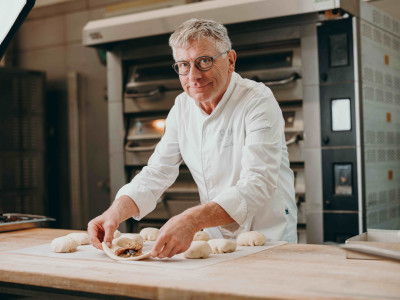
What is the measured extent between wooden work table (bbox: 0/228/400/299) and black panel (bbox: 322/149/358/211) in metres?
1.49

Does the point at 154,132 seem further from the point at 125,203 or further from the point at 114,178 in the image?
the point at 125,203

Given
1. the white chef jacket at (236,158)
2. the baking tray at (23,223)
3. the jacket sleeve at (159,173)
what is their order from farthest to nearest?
1. the baking tray at (23,223)
2. the jacket sleeve at (159,173)
3. the white chef jacket at (236,158)

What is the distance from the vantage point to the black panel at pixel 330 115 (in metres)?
3.10

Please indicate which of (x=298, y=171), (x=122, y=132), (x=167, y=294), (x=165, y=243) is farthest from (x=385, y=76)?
(x=167, y=294)

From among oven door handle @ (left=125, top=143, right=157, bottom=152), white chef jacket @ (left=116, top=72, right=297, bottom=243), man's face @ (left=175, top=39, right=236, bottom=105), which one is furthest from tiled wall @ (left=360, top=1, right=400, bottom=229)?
oven door handle @ (left=125, top=143, right=157, bottom=152)

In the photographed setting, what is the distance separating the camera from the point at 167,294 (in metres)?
1.23

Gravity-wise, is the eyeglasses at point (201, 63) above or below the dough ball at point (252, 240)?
above

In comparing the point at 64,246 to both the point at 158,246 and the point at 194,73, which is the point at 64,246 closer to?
the point at 158,246

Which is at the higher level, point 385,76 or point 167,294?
point 385,76

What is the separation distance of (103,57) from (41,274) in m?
3.67

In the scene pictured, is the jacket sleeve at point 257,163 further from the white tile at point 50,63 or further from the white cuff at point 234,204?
the white tile at point 50,63

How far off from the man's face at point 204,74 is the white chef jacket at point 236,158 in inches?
4.8

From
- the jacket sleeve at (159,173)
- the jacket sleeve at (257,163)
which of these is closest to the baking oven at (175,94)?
the jacket sleeve at (159,173)

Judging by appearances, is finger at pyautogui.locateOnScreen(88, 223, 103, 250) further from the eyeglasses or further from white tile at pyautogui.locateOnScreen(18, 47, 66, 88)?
white tile at pyautogui.locateOnScreen(18, 47, 66, 88)
